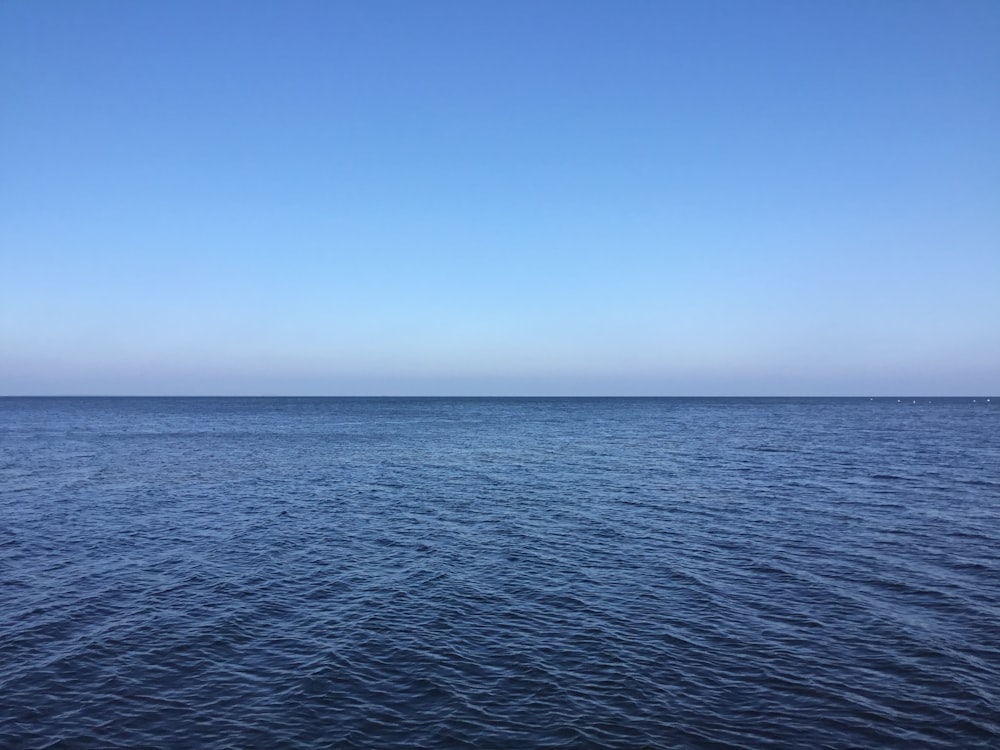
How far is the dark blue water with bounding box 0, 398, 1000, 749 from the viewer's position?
14.7 meters

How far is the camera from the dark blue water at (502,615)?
48.2 feet

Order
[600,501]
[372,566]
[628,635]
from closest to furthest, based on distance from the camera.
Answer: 1. [628,635]
2. [372,566]
3. [600,501]

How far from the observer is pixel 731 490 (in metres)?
46.6

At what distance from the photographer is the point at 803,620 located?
68.1 ft

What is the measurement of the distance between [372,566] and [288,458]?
4628cm

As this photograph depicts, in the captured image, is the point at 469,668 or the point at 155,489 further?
the point at 155,489

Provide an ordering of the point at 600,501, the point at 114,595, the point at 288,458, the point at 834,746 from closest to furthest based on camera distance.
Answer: the point at 834,746, the point at 114,595, the point at 600,501, the point at 288,458

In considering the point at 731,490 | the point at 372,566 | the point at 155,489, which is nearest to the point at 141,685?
the point at 372,566

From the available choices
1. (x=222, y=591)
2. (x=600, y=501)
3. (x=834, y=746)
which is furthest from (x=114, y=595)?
(x=600, y=501)

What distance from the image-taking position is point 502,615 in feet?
70.0

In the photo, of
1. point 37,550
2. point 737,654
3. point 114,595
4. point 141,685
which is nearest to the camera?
point 141,685

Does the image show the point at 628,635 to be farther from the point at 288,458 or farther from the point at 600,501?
the point at 288,458

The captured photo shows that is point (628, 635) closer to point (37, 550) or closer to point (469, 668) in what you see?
point (469, 668)

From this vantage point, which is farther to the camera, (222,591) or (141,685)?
(222,591)
